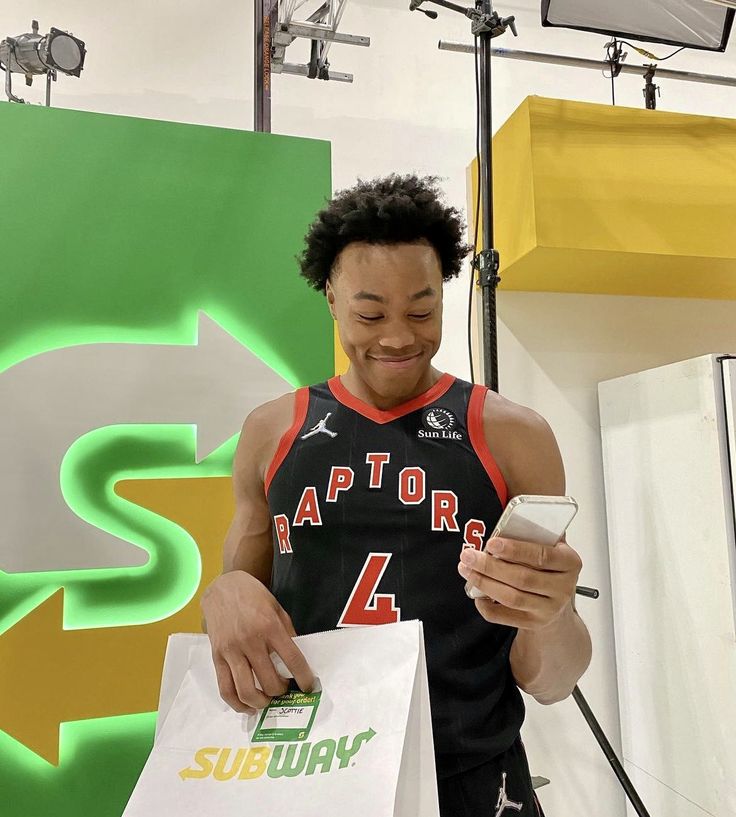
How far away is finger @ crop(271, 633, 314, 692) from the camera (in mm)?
739

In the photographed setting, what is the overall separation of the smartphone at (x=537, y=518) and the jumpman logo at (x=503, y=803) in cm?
41

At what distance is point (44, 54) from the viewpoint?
1677 mm

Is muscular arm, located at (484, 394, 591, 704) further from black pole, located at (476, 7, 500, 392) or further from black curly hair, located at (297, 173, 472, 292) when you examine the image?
black pole, located at (476, 7, 500, 392)

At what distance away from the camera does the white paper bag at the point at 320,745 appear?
0.64m

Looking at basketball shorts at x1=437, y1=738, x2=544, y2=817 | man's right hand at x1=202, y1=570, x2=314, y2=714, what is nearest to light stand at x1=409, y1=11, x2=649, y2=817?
basketball shorts at x1=437, y1=738, x2=544, y2=817

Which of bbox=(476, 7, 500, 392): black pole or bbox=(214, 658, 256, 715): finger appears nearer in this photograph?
bbox=(214, 658, 256, 715): finger

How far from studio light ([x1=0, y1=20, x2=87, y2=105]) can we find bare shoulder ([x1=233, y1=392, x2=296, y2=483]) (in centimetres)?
120

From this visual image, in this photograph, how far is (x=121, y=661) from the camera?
1515mm

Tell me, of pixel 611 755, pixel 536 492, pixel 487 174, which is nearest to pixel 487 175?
pixel 487 174

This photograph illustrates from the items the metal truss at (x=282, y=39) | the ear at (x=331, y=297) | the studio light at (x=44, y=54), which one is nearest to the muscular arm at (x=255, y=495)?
the ear at (x=331, y=297)

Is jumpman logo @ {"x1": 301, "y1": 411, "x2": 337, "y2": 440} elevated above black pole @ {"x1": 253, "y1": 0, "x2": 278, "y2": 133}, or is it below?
below

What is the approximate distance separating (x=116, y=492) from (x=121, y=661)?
1.20 feet

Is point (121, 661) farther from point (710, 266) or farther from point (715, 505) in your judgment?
point (710, 266)

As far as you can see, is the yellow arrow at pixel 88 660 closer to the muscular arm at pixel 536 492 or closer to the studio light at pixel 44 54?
the muscular arm at pixel 536 492
